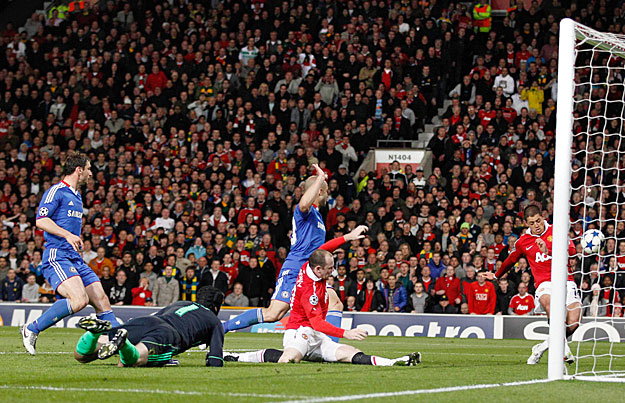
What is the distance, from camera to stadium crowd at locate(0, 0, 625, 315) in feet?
63.4

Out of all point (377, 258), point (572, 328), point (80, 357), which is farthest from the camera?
point (377, 258)

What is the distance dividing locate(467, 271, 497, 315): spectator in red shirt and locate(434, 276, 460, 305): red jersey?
0.28 metres

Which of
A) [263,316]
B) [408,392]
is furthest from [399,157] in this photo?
[408,392]

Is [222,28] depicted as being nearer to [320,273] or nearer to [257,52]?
[257,52]

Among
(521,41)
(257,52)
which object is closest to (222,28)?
(257,52)

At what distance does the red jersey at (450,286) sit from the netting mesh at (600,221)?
230cm

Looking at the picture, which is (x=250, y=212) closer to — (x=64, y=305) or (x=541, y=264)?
(x=64, y=305)

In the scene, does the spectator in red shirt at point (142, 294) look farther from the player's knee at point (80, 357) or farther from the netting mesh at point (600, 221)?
the player's knee at point (80, 357)

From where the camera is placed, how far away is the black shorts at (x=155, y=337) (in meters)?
8.05

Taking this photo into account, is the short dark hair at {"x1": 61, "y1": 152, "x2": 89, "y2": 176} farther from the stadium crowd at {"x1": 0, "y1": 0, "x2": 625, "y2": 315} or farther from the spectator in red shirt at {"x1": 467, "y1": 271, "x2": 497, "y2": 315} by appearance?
the spectator in red shirt at {"x1": 467, "y1": 271, "x2": 497, "y2": 315}

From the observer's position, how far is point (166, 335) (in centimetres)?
810

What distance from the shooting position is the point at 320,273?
29.9ft

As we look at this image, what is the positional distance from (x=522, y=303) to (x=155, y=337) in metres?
11.2

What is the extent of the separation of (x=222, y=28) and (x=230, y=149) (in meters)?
5.67
